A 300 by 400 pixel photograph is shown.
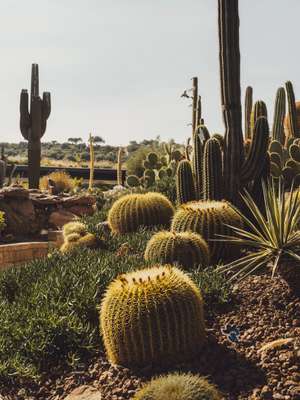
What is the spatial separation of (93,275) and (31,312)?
0.81 metres

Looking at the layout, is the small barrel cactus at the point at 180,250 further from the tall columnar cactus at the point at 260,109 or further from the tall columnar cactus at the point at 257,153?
the tall columnar cactus at the point at 260,109

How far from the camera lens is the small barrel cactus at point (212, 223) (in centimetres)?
860

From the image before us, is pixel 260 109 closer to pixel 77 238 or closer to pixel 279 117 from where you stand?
pixel 77 238

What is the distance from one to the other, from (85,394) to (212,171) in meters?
4.90

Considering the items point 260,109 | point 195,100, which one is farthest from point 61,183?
point 260,109

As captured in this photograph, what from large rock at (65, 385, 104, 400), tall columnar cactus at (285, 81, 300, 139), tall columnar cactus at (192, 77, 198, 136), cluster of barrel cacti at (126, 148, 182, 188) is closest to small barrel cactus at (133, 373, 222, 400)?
large rock at (65, 385, 104, 400)

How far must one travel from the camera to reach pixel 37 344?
6.38 metres

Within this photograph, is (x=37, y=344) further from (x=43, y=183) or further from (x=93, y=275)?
(x=43, y=183)

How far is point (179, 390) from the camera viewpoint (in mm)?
4641

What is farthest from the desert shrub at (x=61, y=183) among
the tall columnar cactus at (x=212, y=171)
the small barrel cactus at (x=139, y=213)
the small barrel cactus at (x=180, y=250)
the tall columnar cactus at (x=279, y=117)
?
the small barrel cactus at (x=180, y=250)

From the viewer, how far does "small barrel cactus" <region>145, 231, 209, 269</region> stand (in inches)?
309

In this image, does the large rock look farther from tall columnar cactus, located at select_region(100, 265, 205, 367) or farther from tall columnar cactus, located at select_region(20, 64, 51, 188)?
tall columnar cactus, located at select_region(20, 64, 51, 188)

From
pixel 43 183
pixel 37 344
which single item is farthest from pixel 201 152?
pixel 43 183

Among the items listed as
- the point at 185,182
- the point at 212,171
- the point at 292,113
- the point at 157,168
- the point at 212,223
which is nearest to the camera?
the point at 212,223
